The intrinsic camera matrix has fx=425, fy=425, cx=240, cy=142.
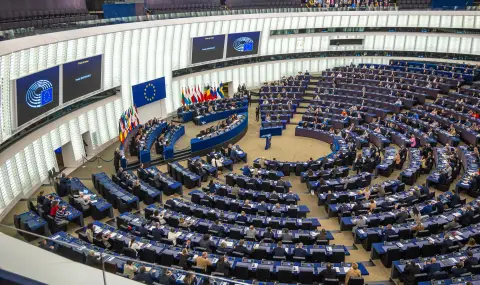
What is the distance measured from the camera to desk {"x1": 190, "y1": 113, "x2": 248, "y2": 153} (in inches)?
989

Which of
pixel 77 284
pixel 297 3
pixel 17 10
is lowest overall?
pixel 77 284

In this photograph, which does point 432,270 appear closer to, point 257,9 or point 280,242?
point 280,242

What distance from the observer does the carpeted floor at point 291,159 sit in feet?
49.0

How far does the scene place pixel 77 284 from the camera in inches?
204

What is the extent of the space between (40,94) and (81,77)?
138 inches

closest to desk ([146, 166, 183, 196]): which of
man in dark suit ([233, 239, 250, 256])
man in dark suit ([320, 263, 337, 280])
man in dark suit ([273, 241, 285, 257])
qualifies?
man in dark suit ([233, 239, 250, 256])

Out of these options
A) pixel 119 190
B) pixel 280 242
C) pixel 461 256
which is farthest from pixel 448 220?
pixel 119 190

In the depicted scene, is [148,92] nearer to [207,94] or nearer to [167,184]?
[207,94]

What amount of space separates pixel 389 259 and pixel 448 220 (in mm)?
3018

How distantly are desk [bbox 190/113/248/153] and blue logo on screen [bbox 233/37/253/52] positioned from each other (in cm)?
1058

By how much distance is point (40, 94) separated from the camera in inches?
798

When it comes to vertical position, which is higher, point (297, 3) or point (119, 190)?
point (297, 3)

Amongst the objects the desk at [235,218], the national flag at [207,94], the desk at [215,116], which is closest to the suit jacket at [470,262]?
the desk at [235,218]

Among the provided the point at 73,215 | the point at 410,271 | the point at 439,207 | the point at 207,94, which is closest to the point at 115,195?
the point at 73,215
